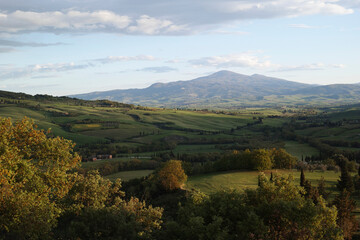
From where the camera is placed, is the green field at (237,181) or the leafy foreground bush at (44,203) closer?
the leafy foreground bush at (44,203)

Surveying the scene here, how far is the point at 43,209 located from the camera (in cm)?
2852

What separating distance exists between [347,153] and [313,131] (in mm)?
69812

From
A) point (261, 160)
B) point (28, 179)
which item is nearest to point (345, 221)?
point (28, 179)

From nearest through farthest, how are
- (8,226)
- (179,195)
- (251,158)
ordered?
(8,226) → (179,195) → (251,158)

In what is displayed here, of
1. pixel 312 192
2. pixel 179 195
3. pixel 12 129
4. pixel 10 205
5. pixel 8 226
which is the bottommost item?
pixel 179 195

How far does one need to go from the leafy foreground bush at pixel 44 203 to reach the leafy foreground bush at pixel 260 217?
495 cm

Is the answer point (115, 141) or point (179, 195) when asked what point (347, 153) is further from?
point (115, 141)

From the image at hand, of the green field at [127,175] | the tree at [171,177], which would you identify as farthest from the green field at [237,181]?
the green field at [127,175]

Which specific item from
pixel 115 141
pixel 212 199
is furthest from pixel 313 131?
pixel 212 199

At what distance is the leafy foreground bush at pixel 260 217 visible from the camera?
26.4 m

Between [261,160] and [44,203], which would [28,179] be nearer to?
[44,203]

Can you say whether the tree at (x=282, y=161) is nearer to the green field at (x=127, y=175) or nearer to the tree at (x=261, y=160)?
the tree at (x=261, y=160)

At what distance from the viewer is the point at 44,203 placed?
102 feet

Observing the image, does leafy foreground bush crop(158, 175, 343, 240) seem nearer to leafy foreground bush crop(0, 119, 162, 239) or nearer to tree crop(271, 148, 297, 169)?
leafy foreground bush crop(0, 119, 162, 239)
